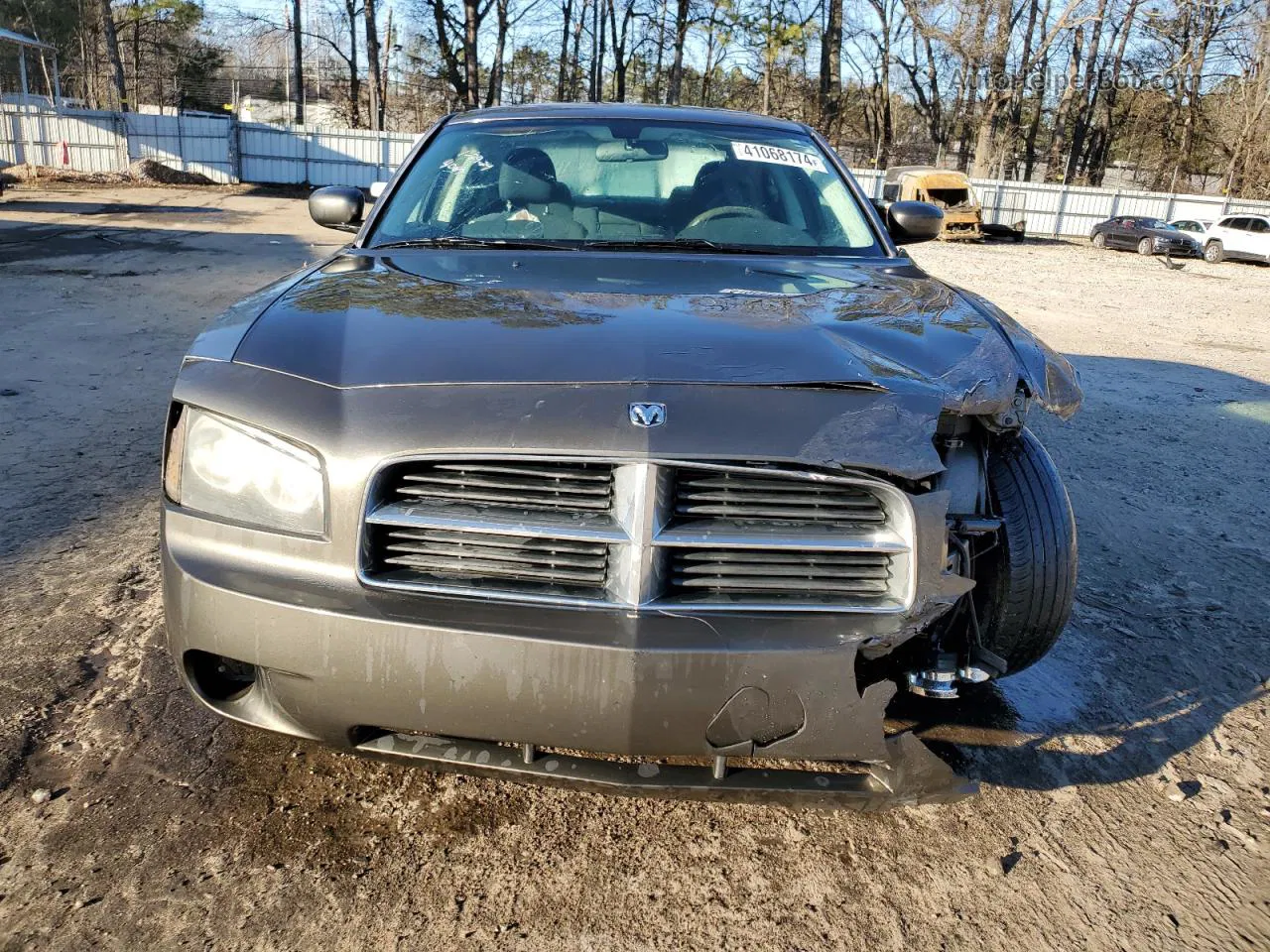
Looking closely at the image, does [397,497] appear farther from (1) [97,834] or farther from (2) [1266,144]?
(2) [1266,144]

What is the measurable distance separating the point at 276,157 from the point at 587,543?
3256 cm

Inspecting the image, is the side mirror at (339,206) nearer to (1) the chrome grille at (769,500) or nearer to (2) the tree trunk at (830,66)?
(1) the chrome grille at (769,500)

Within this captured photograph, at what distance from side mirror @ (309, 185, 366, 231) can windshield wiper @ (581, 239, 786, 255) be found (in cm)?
108

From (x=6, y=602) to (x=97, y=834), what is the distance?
1.33 m

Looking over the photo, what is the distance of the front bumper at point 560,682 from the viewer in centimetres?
169

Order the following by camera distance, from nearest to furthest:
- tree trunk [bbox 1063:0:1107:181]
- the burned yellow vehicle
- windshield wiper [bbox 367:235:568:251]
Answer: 1. windshield wiper [bbox 367:235:568:251]
2. the burned yellow vehicle
3. tree trunk [bbox 1063:0:1107:181]

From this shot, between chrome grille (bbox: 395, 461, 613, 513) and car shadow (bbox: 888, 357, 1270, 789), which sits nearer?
chrome grille (bbox: 395, 461, 613, 513)

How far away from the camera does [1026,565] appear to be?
218 cm

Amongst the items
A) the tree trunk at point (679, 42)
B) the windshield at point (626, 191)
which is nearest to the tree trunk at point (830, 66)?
the tree trunk at point (679, 42)

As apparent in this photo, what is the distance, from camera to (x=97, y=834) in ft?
6.66

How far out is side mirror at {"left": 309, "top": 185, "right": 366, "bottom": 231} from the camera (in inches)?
138

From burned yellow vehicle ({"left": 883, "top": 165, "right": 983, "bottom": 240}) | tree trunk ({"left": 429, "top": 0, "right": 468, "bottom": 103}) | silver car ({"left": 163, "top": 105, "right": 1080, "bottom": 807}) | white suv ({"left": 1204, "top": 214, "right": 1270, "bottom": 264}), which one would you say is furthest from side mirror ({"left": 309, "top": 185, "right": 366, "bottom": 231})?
tree trunk ({"left": 429, "top": 0, "right": 468, "bottom": 103})

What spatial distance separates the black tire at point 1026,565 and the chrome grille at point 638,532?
51cm

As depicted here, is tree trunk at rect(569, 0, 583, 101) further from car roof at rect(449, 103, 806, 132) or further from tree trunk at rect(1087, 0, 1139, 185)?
car roof at rect(449, 103, 806, 132)
